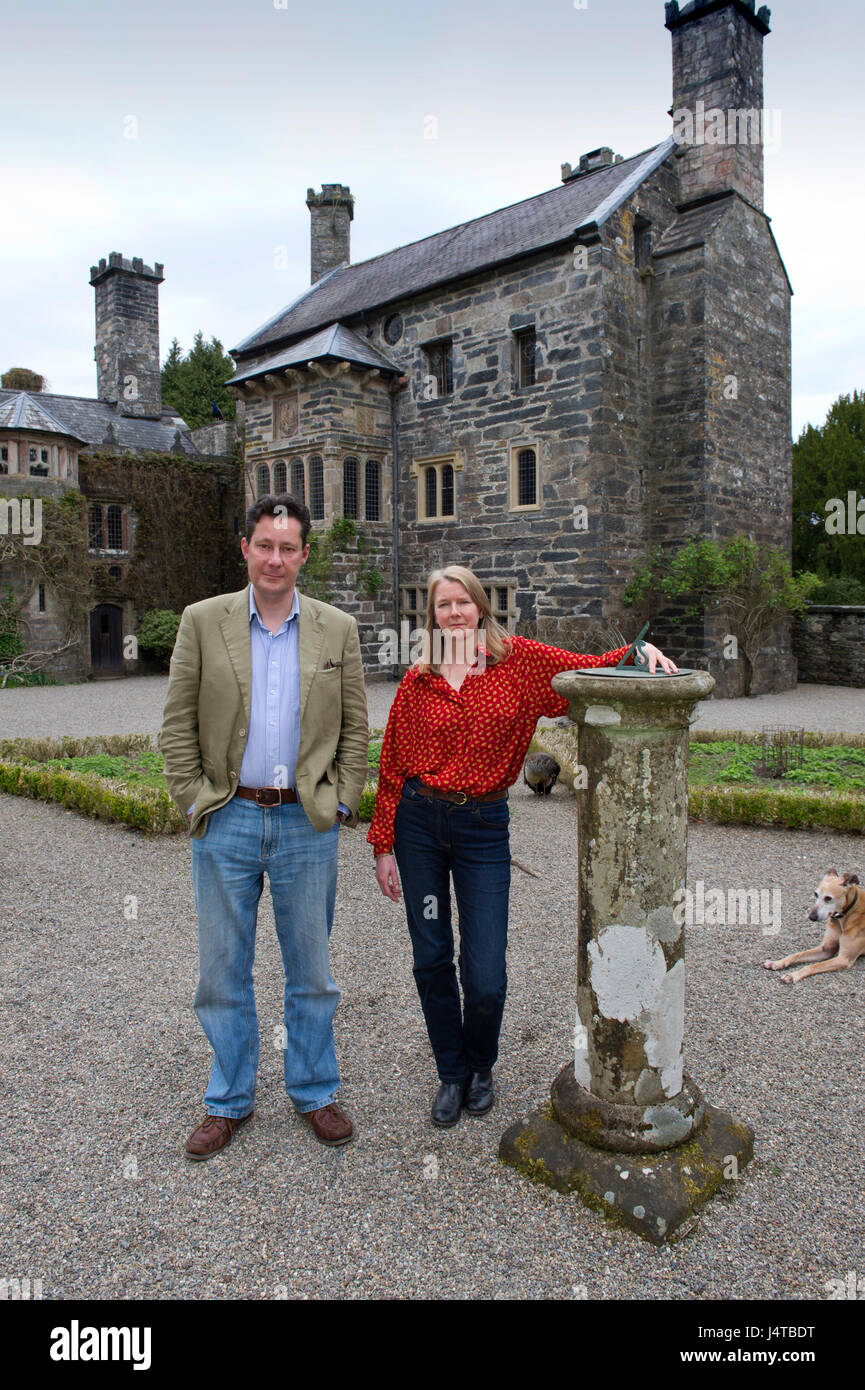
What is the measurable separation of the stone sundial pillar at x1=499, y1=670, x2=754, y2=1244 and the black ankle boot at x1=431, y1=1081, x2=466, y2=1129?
0.34m

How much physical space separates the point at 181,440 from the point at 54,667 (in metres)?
8.74

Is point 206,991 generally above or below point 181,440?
below

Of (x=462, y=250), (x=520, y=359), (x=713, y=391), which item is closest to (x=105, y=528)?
(x=462, y=250)

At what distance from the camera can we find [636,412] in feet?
53.4

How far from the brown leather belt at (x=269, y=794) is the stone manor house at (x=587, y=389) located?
13.3 m

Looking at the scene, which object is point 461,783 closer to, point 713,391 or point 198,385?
point 713,391

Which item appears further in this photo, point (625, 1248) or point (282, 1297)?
point (625, 1248)

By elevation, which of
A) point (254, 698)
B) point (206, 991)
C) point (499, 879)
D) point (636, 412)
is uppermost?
point (636, 412)

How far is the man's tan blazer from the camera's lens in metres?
2.96

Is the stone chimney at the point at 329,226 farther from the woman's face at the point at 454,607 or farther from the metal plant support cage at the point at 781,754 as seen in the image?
the woman's face at the point at 454,607

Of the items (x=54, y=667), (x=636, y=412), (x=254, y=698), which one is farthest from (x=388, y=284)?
(x=254, y=698)

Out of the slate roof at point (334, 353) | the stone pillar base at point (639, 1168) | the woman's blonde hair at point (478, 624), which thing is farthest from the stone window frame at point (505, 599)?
the stone pillar base at point (639, 1168)
